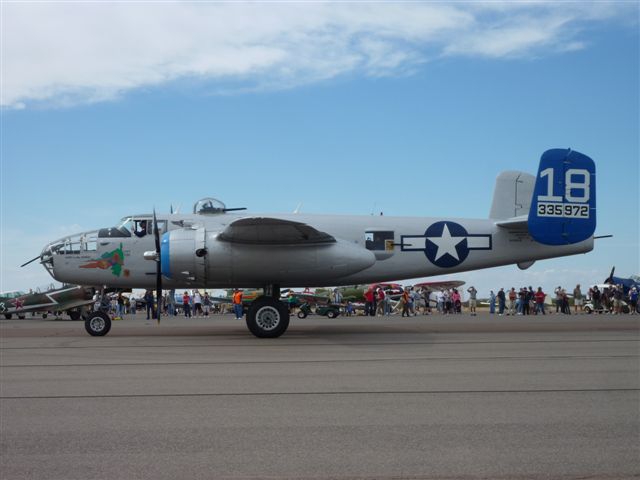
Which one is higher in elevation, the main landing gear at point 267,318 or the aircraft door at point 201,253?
the aircraft door at point 201,253

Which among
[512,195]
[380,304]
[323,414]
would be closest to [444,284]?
[380,304]

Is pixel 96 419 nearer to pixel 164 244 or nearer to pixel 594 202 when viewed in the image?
pixel 164 244

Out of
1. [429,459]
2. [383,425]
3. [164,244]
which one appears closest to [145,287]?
[164,244]

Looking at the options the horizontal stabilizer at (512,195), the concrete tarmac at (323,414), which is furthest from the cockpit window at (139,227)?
the horizontal stabilizer at (512,195)

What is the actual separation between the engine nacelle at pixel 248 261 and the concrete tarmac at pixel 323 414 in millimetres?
3745

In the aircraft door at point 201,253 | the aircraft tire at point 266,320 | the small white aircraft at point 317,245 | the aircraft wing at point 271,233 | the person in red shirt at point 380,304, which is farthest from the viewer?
the person in red shirt at point 380,304

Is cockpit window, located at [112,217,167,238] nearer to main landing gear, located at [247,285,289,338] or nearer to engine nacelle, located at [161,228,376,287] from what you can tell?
engine nacelle, located at [161,228,376,287]

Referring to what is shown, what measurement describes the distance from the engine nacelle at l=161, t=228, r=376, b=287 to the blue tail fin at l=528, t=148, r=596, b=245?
17.6 ft

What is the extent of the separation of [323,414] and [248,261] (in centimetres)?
996

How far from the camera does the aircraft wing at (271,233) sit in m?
15.6

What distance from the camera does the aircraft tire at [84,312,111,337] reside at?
1805 cm

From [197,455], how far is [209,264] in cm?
1124

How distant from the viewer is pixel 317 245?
17.0 m

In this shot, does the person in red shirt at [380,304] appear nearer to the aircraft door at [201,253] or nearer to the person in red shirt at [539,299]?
the person in red shirt at [539,299]
